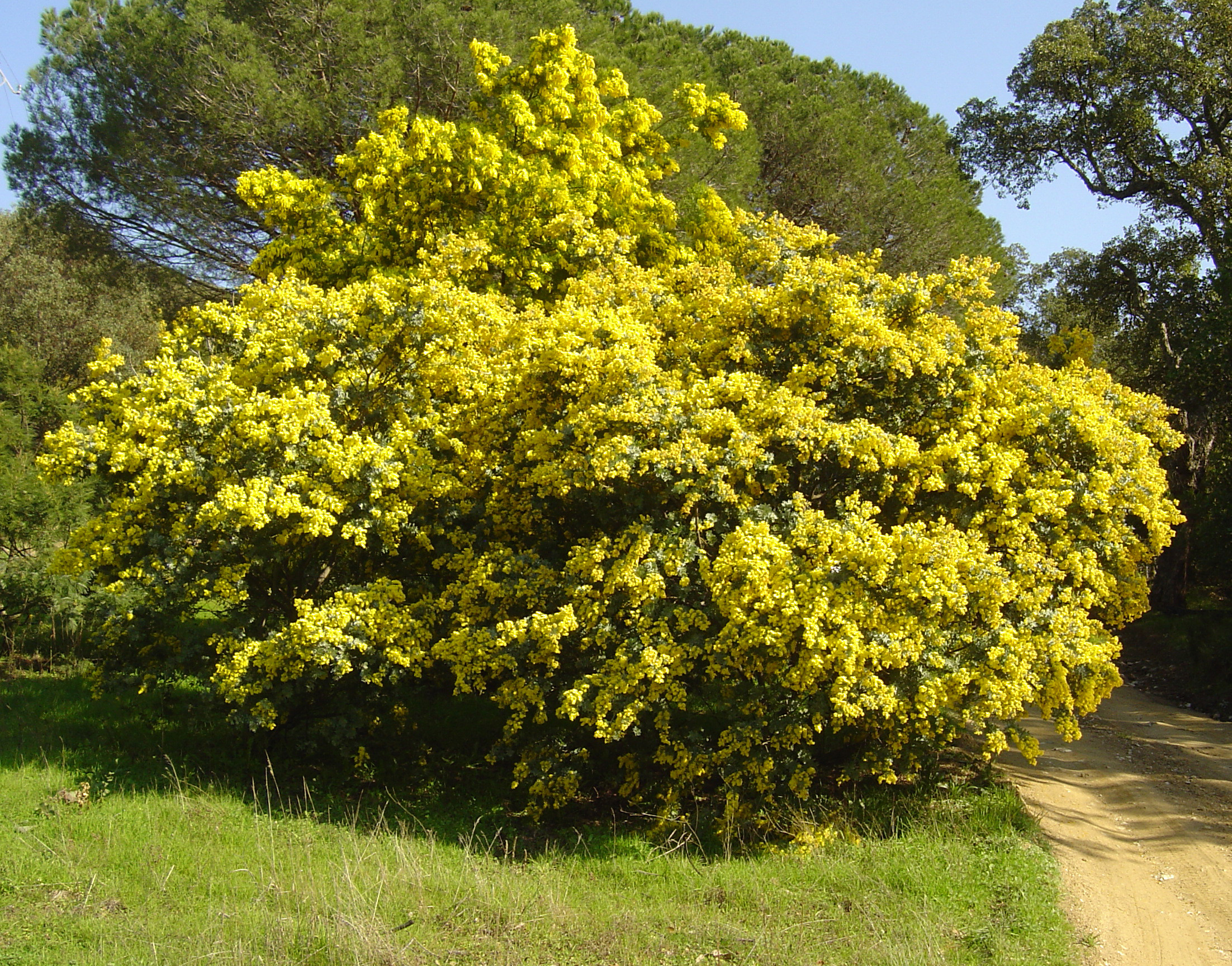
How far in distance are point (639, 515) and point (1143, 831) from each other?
4.81m

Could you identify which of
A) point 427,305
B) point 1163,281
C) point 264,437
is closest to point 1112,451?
point 427,305

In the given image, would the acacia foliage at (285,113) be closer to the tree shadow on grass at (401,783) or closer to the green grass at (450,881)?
the tree shadow on grass at (401,783)

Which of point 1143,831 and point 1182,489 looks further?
point 1182,489

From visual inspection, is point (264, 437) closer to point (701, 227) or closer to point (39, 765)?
point (39, 765)

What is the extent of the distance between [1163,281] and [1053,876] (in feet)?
43.5

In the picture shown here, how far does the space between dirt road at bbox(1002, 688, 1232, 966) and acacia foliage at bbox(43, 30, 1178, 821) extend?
1.02 metres

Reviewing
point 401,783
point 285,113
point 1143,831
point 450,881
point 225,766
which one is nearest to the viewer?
point 450,881

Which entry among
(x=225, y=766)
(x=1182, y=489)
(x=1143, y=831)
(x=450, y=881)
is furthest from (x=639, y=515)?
(x=1182, y=489)

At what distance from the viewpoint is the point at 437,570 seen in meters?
7.57

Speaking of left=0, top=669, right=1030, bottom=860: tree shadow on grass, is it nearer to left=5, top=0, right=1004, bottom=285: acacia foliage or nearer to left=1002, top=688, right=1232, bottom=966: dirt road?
left=1002, top=688, right=1232, bottom=966: dirt road

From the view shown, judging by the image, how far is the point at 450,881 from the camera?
606 centimetres

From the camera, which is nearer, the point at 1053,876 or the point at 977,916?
the point at 977,916

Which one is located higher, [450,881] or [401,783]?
[401,783]

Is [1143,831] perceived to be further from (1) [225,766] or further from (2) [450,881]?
(1) [225,766]
